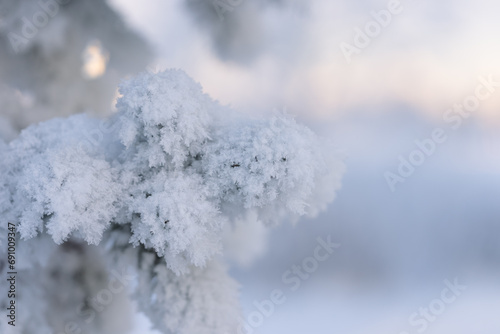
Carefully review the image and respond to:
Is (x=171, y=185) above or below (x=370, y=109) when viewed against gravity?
below

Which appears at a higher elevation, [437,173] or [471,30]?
[471,30]

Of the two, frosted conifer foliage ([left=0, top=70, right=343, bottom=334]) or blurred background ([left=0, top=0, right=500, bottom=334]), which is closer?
frosted conifer foliage ([left=0, top=70, right=343, bottom=334])

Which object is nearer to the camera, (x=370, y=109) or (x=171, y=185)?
(x=171, y=185)

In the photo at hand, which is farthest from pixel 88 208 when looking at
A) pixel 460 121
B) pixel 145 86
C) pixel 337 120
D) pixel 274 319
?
pixel 460 121

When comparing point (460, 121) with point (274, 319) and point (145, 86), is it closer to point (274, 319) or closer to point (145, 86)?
point (274, 319)

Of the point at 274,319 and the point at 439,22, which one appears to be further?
the point at 439,22
